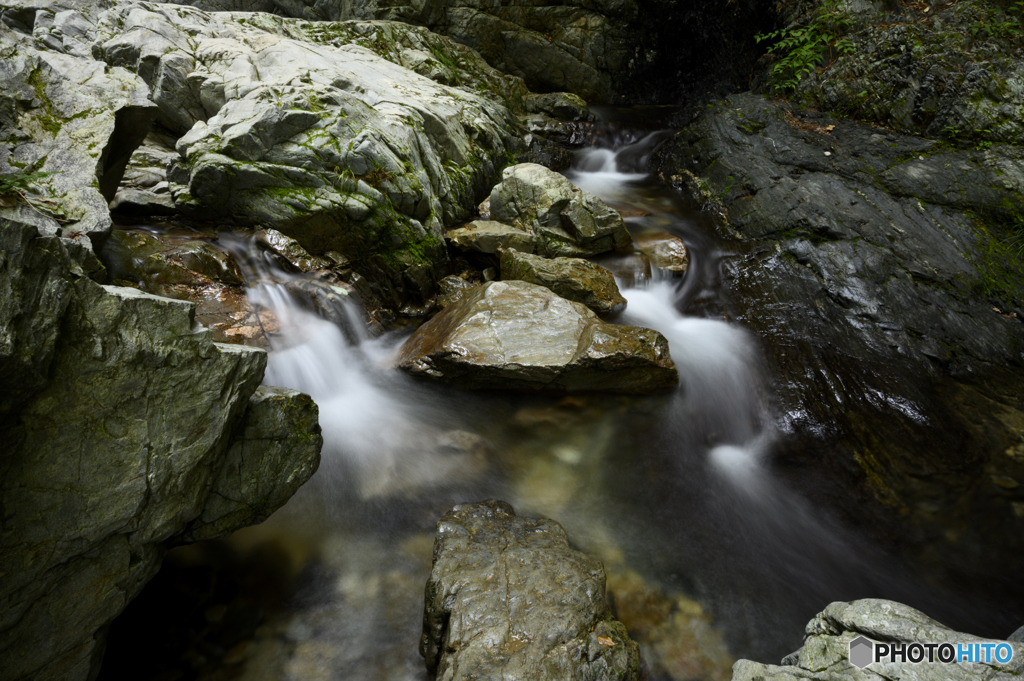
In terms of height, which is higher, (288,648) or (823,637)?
(823,637)

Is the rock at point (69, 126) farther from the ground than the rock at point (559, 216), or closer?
farther from the ground

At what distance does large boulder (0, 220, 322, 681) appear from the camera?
A: 6.18 feet

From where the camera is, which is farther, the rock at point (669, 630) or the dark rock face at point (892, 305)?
the dark rock face at point (892, 305)

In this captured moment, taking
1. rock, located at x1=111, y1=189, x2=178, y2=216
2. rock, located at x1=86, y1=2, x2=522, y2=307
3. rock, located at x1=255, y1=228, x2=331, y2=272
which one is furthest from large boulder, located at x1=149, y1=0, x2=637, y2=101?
rock, located at x1=255, y1=228, x2=331, y2=272

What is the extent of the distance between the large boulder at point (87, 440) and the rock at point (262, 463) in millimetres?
128

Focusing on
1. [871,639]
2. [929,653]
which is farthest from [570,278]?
[929,653]

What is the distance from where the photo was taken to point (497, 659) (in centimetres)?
243

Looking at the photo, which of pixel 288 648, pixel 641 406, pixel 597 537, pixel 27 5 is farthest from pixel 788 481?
pixel 27 5

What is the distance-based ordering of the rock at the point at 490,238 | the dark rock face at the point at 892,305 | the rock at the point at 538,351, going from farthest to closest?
1. the rock at the point at 490,238
2. the rock at the point at 538,351
3. the dark rock face at the point at 892,305

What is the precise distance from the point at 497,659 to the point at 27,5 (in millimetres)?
10307

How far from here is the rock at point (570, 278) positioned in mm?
6016

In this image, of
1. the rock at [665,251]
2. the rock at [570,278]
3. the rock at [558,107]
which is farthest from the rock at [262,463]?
the rock at [558,107]

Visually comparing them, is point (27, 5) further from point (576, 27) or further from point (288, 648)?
point (576, 27)

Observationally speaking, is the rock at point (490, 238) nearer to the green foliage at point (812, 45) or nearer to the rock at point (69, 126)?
the rock at point (69, 126)
